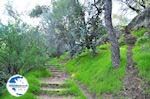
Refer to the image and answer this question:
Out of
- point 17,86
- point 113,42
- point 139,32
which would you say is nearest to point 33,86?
point 113,42

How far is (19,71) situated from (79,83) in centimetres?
283

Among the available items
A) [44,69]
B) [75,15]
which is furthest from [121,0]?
[44,69]

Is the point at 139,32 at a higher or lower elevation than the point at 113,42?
lower

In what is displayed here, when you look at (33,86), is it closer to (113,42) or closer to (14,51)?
(14,51)

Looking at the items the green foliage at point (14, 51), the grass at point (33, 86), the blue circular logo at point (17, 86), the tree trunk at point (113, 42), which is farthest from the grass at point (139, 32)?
the blue circular logo at point (17, 86)

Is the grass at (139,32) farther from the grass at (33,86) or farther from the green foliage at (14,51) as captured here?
the green foliage at (14,51)

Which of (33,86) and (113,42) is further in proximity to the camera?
(113,42)

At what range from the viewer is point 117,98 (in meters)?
10.5

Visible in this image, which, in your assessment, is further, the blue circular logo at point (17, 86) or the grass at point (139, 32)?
the grass at point (139, 32)

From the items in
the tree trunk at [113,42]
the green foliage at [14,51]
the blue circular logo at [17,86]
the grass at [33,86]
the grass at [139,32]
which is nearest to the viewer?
the blue circular logo at [17,86]

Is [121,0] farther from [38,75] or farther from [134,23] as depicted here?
[38,75]

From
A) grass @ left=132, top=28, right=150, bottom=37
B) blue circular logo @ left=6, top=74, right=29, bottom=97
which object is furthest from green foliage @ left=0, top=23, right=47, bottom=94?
grass @ left=132, top=28, right=150, bottom=37

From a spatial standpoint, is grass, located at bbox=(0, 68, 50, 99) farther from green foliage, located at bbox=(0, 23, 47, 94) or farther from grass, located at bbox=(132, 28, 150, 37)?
grass, located at bbox=(132, 28, 150, 37)

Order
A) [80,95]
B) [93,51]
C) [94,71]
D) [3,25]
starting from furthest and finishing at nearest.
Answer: [93,51] < [94,71] < [3,25] < [80,95]
